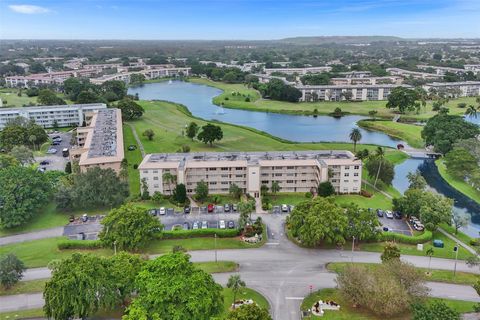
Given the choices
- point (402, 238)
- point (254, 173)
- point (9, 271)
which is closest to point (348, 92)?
point (254, 173)

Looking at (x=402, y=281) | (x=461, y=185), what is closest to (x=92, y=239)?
(x=402, y=281)

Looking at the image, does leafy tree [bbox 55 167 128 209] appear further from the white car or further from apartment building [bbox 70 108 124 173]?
the white car

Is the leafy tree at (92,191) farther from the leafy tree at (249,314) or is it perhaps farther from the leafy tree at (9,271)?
the leafy tree at (249,314)

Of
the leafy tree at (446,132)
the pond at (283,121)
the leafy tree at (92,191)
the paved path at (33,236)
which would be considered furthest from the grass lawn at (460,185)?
the paved path at (33,236)

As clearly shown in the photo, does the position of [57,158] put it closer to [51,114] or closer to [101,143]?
[101,143]

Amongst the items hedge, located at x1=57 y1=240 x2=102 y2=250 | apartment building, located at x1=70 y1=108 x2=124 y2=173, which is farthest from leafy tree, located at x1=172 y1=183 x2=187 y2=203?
hedge, located at x1=57 y1=240 x2=102 y2=250

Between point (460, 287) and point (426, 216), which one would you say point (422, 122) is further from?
point (460, 287)
